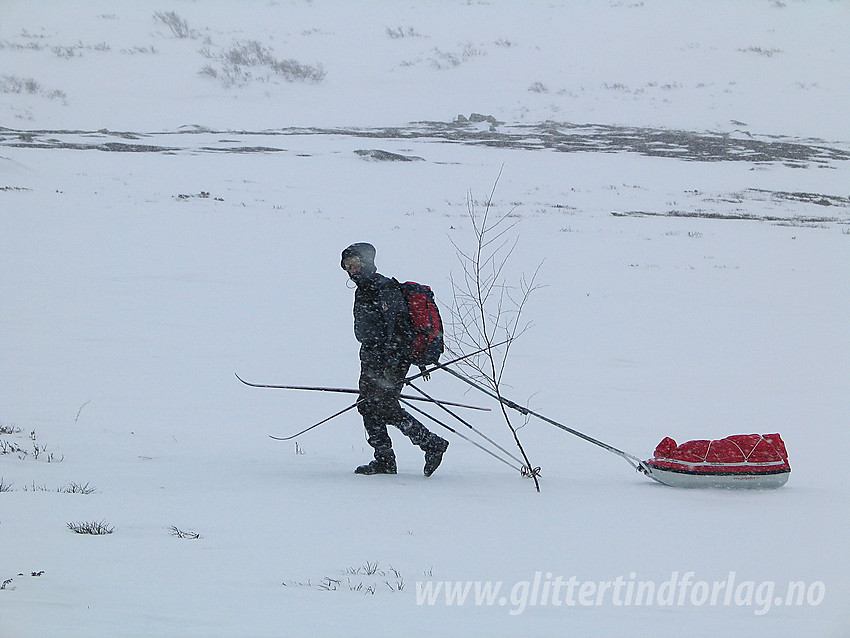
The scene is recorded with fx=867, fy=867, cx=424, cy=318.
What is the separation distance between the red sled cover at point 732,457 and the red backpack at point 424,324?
1.86 meters

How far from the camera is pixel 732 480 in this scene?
6.02m

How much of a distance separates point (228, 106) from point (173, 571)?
139 ft

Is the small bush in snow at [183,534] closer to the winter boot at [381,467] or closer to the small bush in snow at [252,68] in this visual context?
the winter boot at [381,467]

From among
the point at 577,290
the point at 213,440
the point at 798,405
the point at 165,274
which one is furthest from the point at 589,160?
the point at 213,440

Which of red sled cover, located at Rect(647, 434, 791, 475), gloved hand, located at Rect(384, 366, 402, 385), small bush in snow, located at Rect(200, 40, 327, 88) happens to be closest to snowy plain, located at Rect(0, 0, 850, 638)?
red sled cover, located at Rect(647, 434, 791, 475)

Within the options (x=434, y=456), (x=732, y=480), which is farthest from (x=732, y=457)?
(x=434, y=456)

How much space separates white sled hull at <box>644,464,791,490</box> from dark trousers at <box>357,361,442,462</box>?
68.4 inches

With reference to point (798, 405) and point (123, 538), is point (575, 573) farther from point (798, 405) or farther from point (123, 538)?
point (798, 405)

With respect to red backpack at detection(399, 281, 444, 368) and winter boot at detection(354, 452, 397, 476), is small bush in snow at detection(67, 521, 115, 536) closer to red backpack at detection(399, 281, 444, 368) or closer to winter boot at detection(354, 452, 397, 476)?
winter boot at detection(354, 452, 397, 476)

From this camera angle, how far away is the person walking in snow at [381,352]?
234 inches

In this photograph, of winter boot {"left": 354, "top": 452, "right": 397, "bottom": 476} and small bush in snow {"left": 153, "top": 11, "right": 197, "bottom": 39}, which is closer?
winter boot {"left": 354, "top": 452, "right": 397, "bottom": 476}

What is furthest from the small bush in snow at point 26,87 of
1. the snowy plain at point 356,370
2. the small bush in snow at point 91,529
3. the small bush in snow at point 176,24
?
the small bush in snow at point 91,529

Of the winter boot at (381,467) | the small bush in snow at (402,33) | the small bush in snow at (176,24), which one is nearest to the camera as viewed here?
the winter boot at (381,467)

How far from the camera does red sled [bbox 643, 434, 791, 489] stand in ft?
19.7
